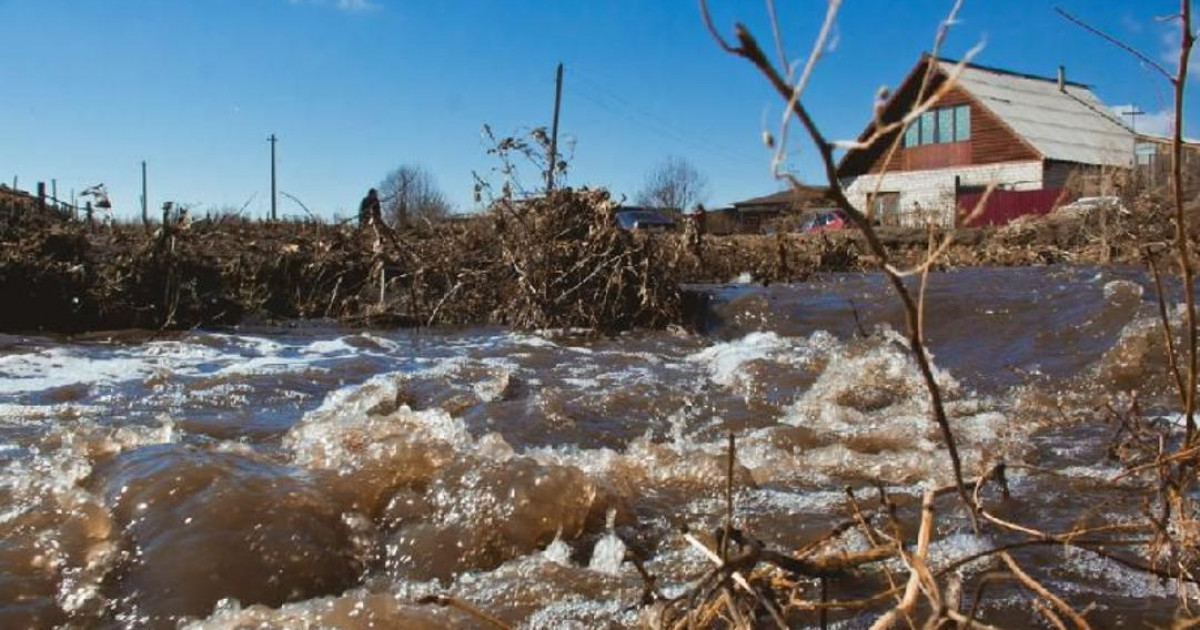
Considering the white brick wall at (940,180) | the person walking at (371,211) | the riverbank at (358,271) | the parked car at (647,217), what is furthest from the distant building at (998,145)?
the person walking at (371,211)

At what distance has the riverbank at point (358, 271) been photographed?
452 inches

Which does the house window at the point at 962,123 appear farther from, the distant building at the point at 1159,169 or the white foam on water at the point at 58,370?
the white foam on water at the point at 58,370

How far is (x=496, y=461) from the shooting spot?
3934 mm

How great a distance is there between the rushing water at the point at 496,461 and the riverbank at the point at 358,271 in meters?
2.13

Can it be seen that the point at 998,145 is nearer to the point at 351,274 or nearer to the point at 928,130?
the point at 928,130

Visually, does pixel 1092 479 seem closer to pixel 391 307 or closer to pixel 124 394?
pixel 124 394

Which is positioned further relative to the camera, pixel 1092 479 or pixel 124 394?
pixel 124 394

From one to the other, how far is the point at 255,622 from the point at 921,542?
2153mm

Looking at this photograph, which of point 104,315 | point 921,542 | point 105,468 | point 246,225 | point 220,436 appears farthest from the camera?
point 246,225

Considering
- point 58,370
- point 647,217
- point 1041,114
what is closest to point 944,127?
point 1041,114

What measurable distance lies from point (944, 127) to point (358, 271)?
30.7 m

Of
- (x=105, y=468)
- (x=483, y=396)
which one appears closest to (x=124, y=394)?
(x=483, y=396)

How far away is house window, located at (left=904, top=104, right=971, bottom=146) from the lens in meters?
37.1

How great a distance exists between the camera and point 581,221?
40.2 ft
